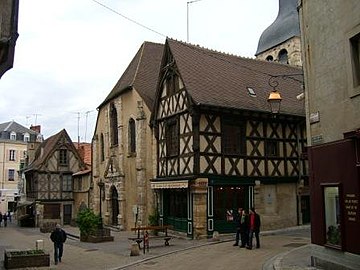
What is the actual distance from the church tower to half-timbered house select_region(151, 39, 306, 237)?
12582 millimetres

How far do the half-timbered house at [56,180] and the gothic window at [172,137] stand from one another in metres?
18.1

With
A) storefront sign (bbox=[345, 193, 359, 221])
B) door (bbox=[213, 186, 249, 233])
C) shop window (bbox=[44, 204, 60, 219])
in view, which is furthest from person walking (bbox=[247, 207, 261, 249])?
shop window (bbox=[44, 204, 60, 219])

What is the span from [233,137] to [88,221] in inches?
289

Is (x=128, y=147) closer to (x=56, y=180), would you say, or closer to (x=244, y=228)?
(x=244, y=228)

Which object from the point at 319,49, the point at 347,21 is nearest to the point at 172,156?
the point at 319,49

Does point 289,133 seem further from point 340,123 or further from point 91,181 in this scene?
point 91,181

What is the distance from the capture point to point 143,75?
26094mm

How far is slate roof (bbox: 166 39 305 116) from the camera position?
1942 cm

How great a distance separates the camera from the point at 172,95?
822 inches

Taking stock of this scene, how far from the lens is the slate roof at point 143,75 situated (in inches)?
987

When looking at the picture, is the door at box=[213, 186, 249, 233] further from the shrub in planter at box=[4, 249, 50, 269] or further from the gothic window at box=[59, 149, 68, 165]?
the gothic window at box=[59, 149, 68, 165]

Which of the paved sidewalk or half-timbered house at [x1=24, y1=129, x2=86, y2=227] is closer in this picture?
the paved sidewalk

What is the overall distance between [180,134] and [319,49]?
32.5 ft

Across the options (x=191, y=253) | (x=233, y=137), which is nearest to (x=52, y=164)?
(x=233, y=137)
